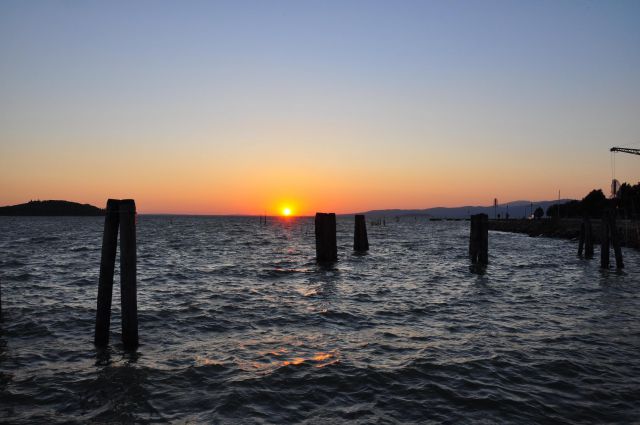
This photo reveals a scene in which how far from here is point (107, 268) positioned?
8875 mm

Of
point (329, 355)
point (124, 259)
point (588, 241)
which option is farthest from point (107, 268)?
point (588, 241)

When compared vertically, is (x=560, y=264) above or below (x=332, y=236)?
below

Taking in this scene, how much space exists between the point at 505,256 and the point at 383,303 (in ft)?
66.3

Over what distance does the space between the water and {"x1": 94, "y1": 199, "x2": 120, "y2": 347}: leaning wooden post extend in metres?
0.35

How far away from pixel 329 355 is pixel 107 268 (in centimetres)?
443

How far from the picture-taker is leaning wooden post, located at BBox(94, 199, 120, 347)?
8.75m

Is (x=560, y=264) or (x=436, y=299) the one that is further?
(x=560, y=264)

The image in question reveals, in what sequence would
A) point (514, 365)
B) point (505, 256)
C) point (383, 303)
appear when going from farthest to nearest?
point (505, 256) < point (383, 303) < point (514, 365)

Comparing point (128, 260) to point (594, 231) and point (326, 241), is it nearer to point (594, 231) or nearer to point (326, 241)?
point (326, 241)

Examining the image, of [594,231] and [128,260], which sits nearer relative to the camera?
[128,260]

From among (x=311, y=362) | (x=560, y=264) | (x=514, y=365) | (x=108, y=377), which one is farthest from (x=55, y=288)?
(x=560, y=264)

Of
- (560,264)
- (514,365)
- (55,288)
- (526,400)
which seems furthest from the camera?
(560,264)

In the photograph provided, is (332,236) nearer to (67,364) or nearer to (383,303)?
(383,303)

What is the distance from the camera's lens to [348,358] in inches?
338
